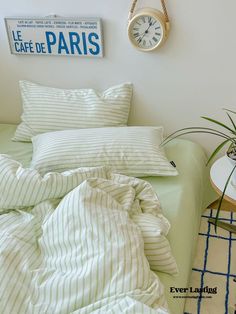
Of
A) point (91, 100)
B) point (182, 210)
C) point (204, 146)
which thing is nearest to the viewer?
point (182, 210)

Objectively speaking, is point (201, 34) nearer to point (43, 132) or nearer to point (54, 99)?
point (54, 99)

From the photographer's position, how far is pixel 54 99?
174cm

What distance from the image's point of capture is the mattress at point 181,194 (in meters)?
1.18

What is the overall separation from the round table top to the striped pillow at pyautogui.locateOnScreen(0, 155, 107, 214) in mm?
552

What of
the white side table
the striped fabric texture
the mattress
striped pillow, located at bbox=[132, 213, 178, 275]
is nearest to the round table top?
the white side table

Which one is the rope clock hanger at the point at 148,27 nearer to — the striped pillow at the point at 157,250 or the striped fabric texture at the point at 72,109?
the striped fabric texture at the point at 72,109

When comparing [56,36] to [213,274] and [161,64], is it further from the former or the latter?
[213,274]

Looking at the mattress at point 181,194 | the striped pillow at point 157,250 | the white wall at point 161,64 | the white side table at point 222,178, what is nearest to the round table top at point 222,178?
the white side table at point 222,178

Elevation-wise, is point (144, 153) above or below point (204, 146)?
above

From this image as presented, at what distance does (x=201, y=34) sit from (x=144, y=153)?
612 millimetres

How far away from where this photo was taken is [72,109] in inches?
67.4

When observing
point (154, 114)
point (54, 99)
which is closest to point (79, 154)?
point (54, 99)

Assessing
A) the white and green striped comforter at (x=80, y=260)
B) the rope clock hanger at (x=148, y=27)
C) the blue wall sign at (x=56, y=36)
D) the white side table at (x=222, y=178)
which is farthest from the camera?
the blue wall sign at (x=56, y=36)

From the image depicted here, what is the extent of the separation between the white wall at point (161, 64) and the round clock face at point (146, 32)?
0.21 feet
